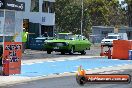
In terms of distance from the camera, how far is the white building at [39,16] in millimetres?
52969

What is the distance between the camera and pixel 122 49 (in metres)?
30.2

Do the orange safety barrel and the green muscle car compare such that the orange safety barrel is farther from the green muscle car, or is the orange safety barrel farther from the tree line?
the tree line

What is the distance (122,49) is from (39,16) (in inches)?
1024

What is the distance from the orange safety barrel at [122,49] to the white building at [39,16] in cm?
2195

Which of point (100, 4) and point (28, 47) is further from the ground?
point (100, 4)

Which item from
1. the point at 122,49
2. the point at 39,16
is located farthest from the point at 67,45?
the point at 39,16

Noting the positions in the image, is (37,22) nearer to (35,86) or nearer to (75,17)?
(75,17)

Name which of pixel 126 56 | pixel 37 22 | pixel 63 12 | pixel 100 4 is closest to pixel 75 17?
pixel 63 12

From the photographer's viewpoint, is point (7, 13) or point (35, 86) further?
point (7, 13)

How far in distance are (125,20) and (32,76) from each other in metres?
103

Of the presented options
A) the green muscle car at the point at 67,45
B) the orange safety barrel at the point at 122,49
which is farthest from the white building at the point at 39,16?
the orange safety barrel at the point at 122,49

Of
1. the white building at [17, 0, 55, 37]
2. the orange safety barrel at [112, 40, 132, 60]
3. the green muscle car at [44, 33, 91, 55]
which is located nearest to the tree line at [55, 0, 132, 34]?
the white building at [17, 0, 55, 37]

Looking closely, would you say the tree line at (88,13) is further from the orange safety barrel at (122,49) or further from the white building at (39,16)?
the orange safety barrel at (122,49)

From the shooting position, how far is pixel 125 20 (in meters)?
119
